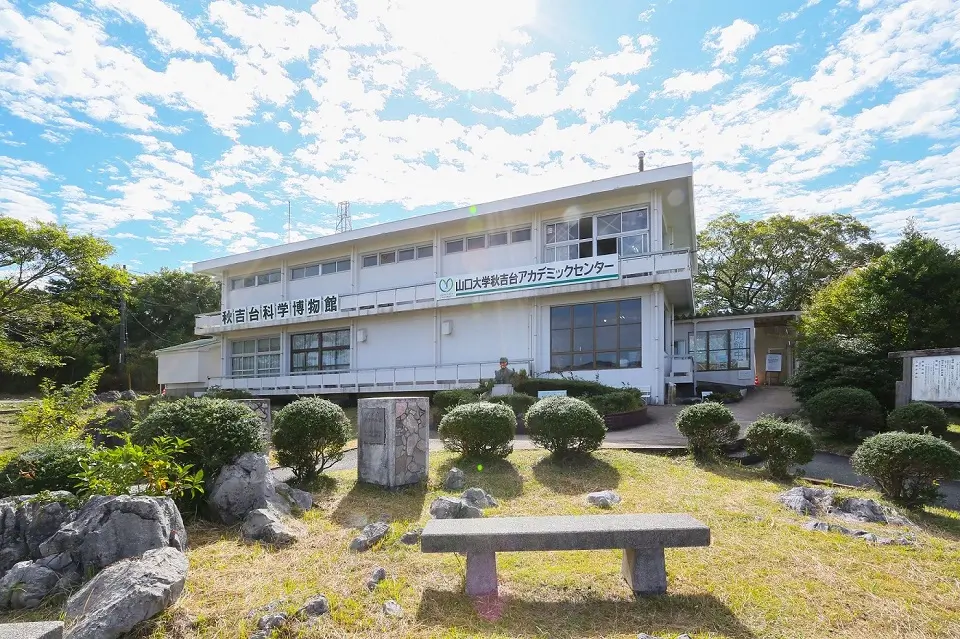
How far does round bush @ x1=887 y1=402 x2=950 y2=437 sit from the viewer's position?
9680 mm

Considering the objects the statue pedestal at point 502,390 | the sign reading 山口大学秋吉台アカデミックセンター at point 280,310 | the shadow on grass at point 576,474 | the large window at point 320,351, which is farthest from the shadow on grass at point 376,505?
the large window at point 320,351

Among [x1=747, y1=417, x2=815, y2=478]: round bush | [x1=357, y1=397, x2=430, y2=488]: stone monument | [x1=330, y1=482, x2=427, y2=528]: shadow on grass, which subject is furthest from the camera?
[x1=747, y1=417, x2=815, y2=478]: round bush

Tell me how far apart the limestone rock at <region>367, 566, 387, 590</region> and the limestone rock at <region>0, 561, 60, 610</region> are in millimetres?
2337

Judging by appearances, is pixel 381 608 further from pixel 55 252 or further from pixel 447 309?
pixel 55 252

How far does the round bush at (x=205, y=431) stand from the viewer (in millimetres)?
5996

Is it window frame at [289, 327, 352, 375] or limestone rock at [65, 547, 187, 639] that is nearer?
limestone rock at [65, 547, 187, 639]

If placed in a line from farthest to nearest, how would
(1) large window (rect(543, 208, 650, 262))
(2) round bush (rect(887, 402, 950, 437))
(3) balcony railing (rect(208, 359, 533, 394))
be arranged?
(3) balcony railing (rect(208, 359, 533, 394)) < (1) large window (rect(543, 208, 650, 262)) < (2) round bush (rect(887, 402, 950, 437))

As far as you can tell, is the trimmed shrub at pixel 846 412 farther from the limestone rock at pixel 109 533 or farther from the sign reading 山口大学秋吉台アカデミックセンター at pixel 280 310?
the sign reading 山口大学秋吉台アカデミックセンター at pixel 280 310

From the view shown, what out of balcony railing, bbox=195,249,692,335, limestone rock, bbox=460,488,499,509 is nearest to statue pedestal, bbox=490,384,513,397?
balcony railing, bbox=195,249,692,335

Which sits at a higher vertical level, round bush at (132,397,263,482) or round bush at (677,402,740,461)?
round bush at (132,397,263,482)

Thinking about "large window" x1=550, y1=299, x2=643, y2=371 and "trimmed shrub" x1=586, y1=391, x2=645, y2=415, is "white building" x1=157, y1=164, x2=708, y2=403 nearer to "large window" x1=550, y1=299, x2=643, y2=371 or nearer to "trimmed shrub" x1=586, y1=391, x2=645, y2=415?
"large window" x1=550, y1=299, x2=643, y2=371

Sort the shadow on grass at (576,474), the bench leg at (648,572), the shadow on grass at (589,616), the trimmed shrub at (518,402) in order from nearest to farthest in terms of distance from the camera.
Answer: the shadow on grass at (589,616), the bench leg at (648,572), the shadow on grass at (576,474), the trimmed shrub at (518,402)

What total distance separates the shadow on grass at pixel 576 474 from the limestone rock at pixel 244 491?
11.6 feet

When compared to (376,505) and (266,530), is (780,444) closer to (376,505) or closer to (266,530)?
(376,505)
